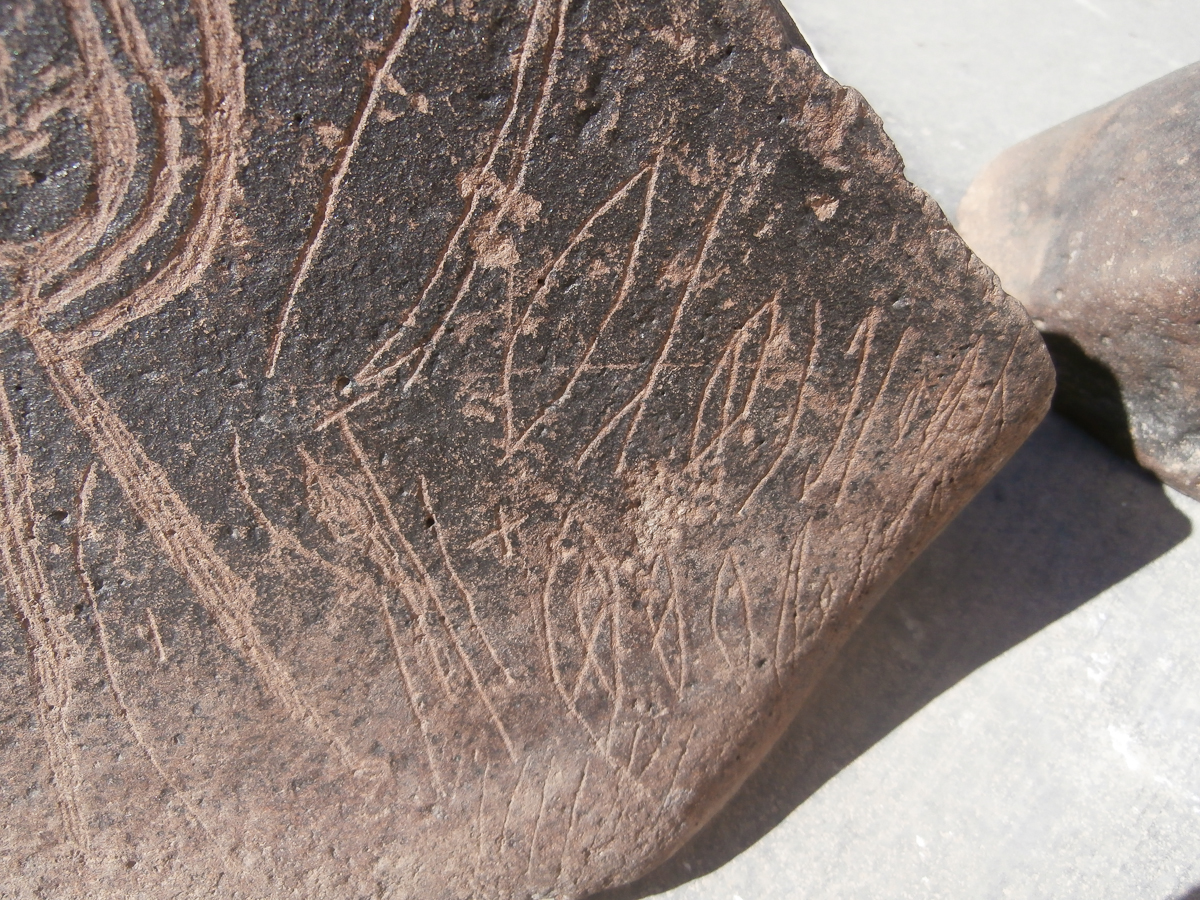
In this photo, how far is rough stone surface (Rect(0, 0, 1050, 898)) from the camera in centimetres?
100

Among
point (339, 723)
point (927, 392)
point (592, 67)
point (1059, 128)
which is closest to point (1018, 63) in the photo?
point (1059, 128)

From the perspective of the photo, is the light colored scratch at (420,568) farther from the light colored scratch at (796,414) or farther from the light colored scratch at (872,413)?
the light colored scratch at (872,413)

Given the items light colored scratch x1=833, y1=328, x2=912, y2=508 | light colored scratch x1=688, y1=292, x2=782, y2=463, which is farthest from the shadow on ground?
light colored scratch x1=688, y1=292, x2=782, y2=463

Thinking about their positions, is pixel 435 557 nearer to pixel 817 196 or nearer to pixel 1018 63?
pixel 817 196

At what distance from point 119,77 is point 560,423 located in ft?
2.27

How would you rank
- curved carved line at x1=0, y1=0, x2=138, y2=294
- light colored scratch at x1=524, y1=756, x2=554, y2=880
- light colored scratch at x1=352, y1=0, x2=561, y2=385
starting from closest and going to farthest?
curved carved line at x1=0, y1=0, x2=138, y2=294 < light colored scratch at x1=352, y1=0, x2=561, y2=385 < light colored scratch at x1=524, y1=756, x2=554, y2=880

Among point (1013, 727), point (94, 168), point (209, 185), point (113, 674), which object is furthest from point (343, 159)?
point (1013, 727)

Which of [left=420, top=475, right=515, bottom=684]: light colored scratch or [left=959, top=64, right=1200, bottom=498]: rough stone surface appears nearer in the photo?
[left=420, top=475, right=515, bottom=684]: light colored scratch

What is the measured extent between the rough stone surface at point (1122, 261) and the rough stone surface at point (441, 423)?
0.55 m

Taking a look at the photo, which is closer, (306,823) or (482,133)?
(482,133)

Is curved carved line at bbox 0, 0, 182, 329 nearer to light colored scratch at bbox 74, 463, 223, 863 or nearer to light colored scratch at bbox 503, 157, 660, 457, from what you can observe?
light colored scratch at bbox 74, 463, 223, 863

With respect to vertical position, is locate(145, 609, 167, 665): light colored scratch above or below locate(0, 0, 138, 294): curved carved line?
below

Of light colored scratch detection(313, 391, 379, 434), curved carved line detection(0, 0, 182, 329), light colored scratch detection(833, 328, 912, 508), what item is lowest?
light colored scratch detection(833, 328, 912, 508)

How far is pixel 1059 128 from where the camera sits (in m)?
2.09
